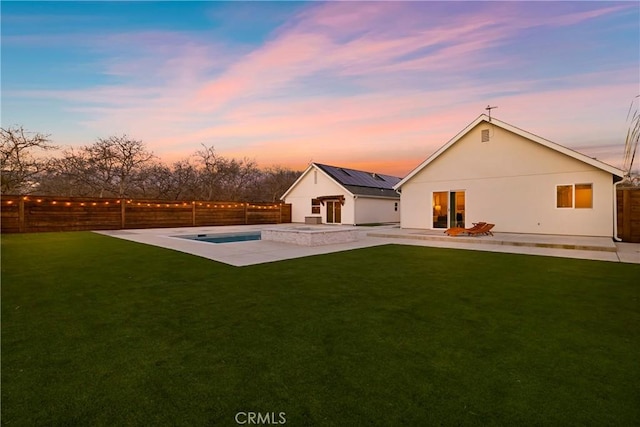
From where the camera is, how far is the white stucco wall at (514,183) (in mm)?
12484

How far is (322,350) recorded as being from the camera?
120 inches

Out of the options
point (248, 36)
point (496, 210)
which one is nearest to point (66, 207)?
point (248, 36)

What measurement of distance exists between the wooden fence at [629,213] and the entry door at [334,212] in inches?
640

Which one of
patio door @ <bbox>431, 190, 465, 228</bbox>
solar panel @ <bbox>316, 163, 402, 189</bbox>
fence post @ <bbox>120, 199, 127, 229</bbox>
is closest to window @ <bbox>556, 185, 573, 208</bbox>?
patio door @ <bbox>431, 190, 465, 228</bbox>

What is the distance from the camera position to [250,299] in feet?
15.6

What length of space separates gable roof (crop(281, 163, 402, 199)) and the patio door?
744 cm

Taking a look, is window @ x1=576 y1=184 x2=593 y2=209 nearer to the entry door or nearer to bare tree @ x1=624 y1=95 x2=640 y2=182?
bare tree @ x1=624 y1=95 x2=640 y2=182

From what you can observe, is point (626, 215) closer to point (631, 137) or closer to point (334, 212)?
point (631, 137)

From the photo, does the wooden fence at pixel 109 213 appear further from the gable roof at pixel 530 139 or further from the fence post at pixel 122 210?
the gable roof at pixel 530 139

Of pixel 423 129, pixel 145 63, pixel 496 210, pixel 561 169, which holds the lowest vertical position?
pixel 496 210

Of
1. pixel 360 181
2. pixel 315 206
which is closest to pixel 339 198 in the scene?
pixel 315 206

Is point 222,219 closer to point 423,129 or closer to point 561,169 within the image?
point 423,129

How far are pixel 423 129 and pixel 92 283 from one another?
1826cm

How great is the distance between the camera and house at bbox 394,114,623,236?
12492mm
